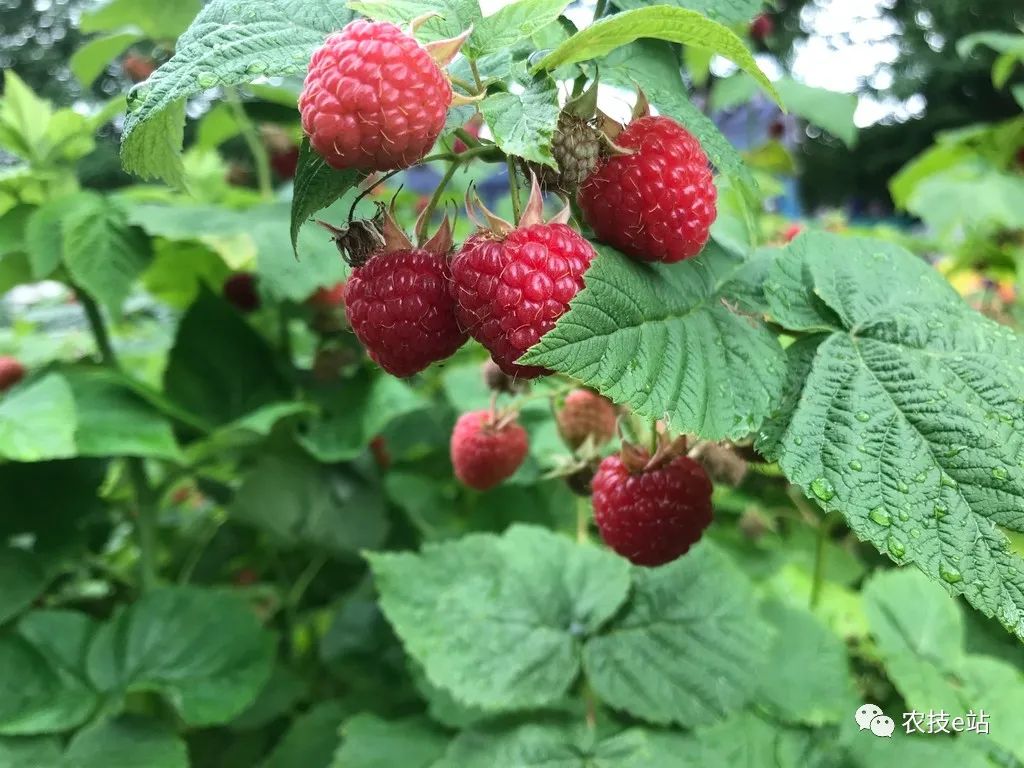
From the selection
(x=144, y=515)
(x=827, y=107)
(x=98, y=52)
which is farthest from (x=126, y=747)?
(x=827, y=107)

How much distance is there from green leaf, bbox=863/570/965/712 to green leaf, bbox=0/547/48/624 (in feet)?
3.96

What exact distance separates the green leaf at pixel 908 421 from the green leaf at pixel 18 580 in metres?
1.08

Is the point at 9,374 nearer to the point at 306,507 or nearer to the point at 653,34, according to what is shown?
the point at 306,507

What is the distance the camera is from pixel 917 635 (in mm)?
1107

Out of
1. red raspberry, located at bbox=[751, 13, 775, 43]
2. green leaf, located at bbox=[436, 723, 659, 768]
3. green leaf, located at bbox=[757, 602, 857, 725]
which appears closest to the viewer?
green leaf, located at bbox=[436, 723, 659, 768]

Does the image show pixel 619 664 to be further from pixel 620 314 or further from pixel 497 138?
pixel 497 138

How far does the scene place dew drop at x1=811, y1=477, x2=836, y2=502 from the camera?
0.49 metres

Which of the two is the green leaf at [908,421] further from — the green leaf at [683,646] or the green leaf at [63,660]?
the green leaf at [63,660]

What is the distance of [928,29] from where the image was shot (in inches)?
331

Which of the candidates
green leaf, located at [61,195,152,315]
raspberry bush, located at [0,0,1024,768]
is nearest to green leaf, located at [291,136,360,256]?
raspberry bush, located at [0,0,1024,768]

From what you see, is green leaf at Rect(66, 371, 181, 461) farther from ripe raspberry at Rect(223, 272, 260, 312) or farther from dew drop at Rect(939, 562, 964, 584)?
dew drop at Rect(939, 562, 964, 584)

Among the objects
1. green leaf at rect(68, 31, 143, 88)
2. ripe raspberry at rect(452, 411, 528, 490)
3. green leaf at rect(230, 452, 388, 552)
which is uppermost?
green leaf at rect(68, 31, 143, 88)

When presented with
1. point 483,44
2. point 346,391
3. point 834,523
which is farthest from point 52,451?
point 834,523

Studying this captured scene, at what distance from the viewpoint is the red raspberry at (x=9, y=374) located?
1463 mm
